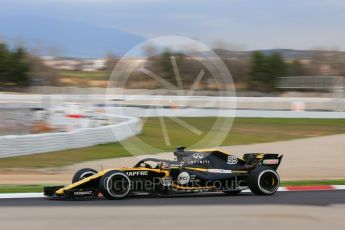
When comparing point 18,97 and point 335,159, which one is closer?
point 335,159

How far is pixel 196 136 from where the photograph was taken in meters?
29.4

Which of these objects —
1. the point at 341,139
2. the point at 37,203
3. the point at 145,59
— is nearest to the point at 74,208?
the point at 37,203

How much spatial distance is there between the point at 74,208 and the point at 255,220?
2.83 metres

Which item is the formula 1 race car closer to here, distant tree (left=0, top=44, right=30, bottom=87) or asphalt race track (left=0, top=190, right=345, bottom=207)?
asphalt race track (left=0, top=190, right=345, bottom=207)

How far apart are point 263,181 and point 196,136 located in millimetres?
17839

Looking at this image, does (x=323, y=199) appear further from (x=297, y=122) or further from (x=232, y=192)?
(x=297, y=122)

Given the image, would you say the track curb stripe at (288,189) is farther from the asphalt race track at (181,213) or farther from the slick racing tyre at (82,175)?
the slick racing tyre at (82,175)

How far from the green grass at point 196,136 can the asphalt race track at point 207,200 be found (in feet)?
6.23

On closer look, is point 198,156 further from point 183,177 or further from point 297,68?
point 297,68

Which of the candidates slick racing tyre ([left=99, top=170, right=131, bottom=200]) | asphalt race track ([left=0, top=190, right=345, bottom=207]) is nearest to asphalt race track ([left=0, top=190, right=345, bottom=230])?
asphalt race track ([left=0, top=190, right=345, bottom=207])

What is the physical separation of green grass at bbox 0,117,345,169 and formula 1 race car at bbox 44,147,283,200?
47.8 inches

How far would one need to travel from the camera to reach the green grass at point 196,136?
19.3m

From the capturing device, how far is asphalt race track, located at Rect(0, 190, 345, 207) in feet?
33.5

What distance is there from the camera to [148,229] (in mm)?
7773
